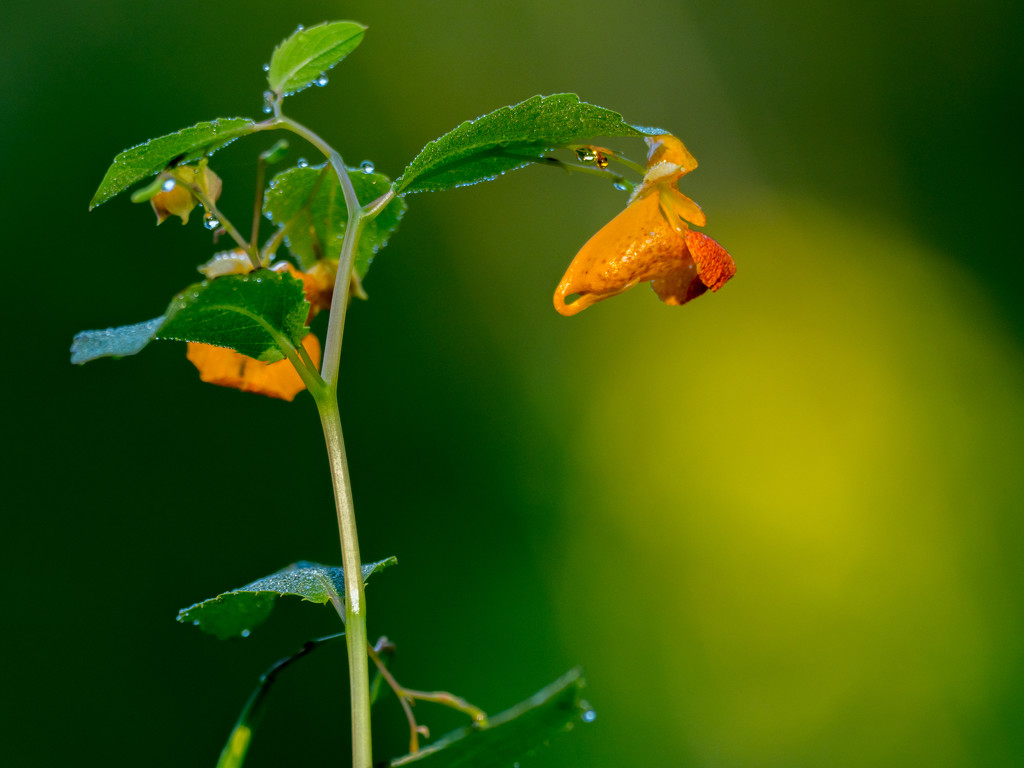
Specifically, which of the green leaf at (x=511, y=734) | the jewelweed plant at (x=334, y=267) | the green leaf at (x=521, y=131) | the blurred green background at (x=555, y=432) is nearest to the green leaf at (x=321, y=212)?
the jewelweed plant at (x=334, y=267)

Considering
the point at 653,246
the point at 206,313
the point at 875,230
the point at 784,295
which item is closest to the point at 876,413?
the point at 784,295

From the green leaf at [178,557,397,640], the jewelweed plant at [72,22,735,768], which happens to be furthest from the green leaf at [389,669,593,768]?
the green leaf at [178,557,397,640]

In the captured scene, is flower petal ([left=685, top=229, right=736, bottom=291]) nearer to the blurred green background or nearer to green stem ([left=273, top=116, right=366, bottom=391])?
green stem ([left=273, top=116, right=366, bottom=391])

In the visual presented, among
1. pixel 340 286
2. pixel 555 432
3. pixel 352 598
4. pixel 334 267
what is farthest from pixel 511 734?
pixel 555 432

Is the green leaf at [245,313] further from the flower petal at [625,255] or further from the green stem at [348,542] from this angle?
the flower petal at [625,255]

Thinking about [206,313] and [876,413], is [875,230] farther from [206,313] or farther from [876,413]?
[206,313]
